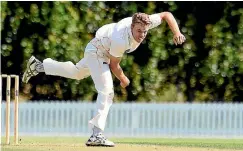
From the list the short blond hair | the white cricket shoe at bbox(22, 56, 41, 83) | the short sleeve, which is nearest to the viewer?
the short blond hair

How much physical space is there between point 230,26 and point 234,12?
27cm

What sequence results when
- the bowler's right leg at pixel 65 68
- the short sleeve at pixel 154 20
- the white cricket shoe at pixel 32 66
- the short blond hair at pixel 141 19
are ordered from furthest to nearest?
the white cricket shoe at pixel 32 66
the bowler's right leg at pixel 65 68
the short sleeve at pixel 154 20
the short blond hair at pixel 141 19

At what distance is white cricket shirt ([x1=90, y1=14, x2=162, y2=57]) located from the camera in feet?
25.1

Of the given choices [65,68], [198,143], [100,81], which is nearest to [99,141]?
[100,81]

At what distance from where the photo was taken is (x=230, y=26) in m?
14.3

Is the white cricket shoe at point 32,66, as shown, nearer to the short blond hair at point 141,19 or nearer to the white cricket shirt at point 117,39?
the white cricket shirt at point 117,39

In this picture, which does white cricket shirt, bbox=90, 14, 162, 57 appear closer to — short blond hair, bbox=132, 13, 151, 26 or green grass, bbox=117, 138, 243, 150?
short blond hair, bbox=132, 13, 151, 26

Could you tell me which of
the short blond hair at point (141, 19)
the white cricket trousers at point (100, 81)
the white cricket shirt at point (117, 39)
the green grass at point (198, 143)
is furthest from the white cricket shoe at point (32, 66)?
the green grass at point (198, 143)

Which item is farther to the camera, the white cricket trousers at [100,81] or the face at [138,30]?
the white cricket trousers at [100,81]

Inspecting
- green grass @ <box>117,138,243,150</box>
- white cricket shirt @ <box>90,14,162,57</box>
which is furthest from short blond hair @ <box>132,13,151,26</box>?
green grass @ <box>117,138,243,150</box>

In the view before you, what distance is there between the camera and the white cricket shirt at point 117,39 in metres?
7.64

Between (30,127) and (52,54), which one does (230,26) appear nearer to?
(52,54)

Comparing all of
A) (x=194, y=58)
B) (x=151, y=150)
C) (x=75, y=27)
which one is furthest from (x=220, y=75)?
(x=151, y=150)

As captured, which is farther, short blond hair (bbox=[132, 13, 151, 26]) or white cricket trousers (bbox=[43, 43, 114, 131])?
white cricket trousers (bbox=[43, 43, 114, 131])
